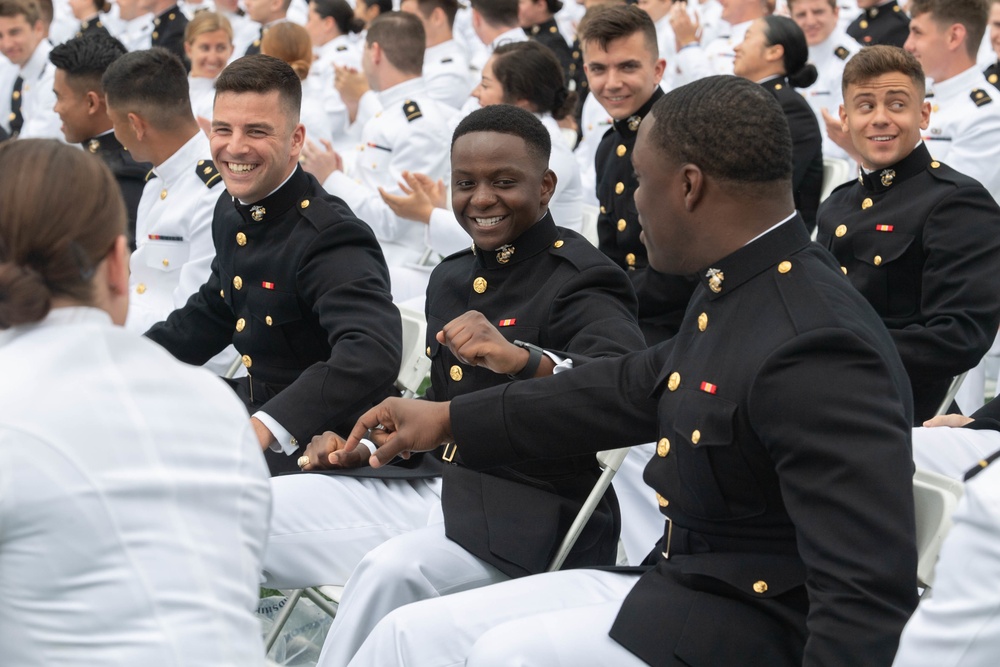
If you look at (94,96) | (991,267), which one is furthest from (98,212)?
(94,96)

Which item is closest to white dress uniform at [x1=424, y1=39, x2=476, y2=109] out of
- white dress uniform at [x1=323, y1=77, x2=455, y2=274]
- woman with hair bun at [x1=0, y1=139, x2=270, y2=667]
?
white dress uniform at [x1=323, y1=77, x2=455, y2=274]

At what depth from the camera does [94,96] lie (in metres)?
5.46

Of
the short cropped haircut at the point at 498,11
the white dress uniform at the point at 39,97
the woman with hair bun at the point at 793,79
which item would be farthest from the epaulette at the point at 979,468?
the short cropped haircut at the point at 498,11

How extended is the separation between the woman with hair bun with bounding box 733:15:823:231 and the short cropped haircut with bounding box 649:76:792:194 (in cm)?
368

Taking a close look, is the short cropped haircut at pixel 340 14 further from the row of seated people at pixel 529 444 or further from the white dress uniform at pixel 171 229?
the row of seated people at pixel 529 444

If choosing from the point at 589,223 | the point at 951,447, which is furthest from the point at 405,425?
the point at 589,223

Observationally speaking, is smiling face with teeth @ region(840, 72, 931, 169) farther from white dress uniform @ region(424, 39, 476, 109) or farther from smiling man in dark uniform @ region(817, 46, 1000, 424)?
white dress uniform @ region(424, 39, 476, 109)

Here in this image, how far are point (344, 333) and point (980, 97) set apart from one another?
375cm

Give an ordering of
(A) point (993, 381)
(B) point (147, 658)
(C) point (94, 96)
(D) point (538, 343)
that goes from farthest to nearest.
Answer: (A) point (993, 381) → (C) point (94, 96) → (D) point (538, 343) → (B) point (147, 658)

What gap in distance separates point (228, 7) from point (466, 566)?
33.3ft

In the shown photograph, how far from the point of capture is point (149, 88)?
464cm

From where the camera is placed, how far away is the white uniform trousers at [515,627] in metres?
2.21

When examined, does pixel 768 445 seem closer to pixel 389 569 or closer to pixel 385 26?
pixel 389 569

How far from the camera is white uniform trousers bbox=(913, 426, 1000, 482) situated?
10.4ft
